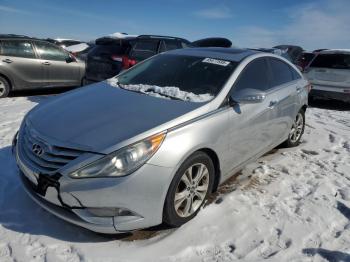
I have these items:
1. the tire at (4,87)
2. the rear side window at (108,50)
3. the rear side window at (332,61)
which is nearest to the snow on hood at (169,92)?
the rear side window at (108,50)

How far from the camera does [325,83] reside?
9641 millimetres

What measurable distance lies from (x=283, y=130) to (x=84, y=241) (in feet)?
10.5

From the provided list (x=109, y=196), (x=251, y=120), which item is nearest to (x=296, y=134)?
(x=251, y=120)

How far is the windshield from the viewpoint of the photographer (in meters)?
→ 3.79

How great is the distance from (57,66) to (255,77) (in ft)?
21.4

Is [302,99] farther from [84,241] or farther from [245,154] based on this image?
[84,241]

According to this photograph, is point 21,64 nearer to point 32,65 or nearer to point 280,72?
point 32,65

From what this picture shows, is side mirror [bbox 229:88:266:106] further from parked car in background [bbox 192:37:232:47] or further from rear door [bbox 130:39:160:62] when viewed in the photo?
parked car in background [bbox 192:37:232:47]

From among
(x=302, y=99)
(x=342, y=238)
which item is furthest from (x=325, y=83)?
(x=342, y=238)

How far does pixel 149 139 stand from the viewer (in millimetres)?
2898

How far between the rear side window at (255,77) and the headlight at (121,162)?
1450 mm

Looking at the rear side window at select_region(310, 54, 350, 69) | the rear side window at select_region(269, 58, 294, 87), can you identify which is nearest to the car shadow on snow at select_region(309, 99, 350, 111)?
the rear side window at select_region(310, 54, 350, 69)

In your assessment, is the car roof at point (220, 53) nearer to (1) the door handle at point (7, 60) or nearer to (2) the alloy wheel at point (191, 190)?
(2) the alloy wheel at point (191, 190)

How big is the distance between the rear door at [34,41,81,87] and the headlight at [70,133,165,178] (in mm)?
7098
